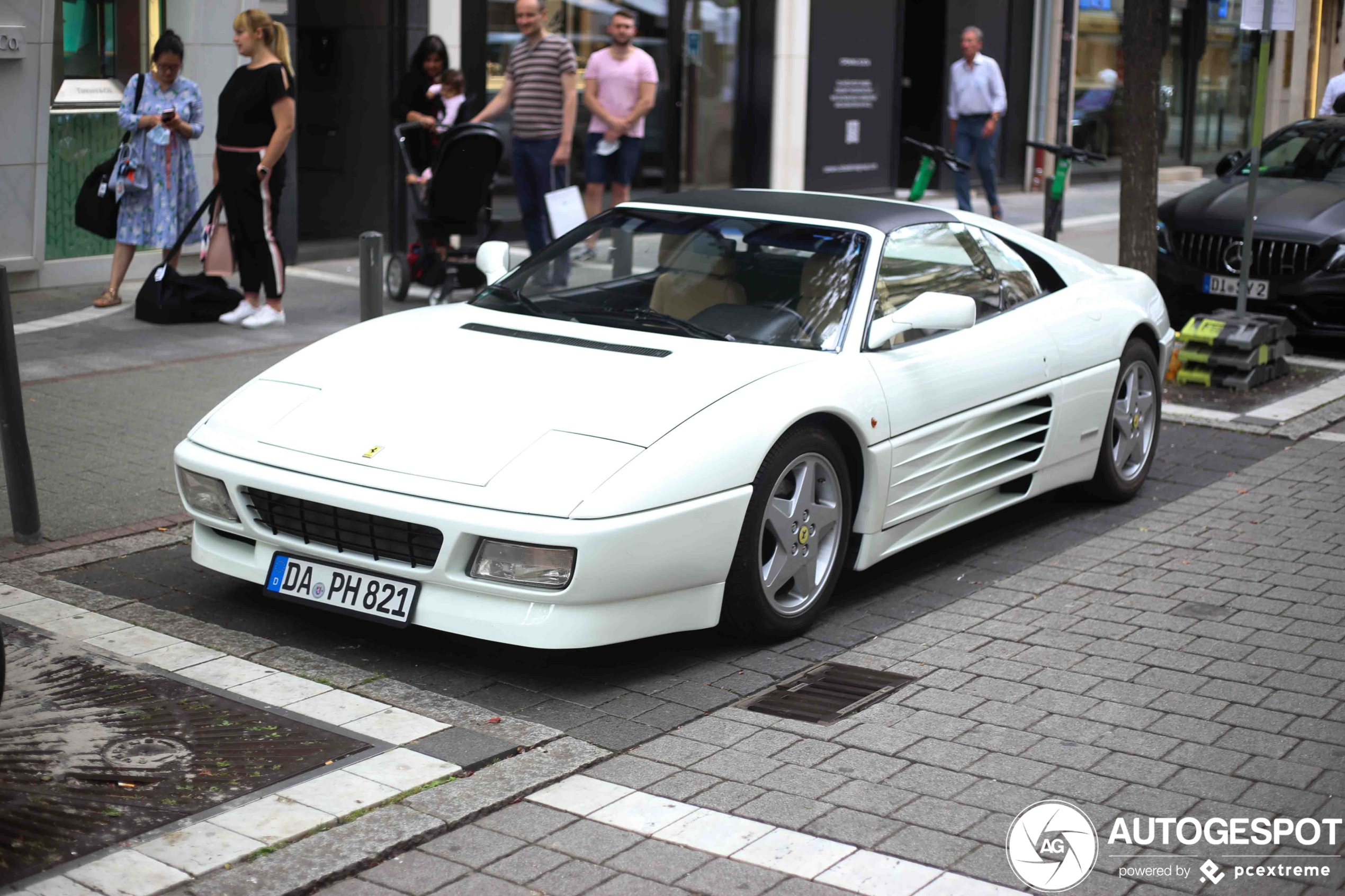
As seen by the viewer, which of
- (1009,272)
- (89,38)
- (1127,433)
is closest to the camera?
(1009,272)

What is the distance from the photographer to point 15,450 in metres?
5.96

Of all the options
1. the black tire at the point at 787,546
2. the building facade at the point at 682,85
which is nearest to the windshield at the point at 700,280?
the black tire at the point at 787,546

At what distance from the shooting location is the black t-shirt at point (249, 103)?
10070mm

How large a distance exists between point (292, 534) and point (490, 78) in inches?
423

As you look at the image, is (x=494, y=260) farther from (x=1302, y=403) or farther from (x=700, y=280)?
(x=1302, y=403)

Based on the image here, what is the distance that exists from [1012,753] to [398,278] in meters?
8.00

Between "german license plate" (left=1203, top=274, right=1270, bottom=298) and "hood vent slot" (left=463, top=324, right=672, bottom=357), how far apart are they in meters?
6.89

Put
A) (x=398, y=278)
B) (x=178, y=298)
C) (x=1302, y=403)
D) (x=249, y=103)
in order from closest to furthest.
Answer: (x=1302, y=403), (x=249, y=103), (x=178, y=298), (x=398, y=278)

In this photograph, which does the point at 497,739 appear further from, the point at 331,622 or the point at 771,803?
the point at 331,622

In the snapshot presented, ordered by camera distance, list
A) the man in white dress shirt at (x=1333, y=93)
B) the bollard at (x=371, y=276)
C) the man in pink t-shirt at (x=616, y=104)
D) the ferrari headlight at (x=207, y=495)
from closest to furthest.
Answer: the ferrari headlight at (x=207, y=495) < the bollard at (x=371, y=276) < the man in pink t-shirt at (x=616, y=104) < the man in white dress shirt at (x=1333, y=93)

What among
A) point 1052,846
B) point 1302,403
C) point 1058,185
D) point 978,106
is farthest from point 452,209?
point 978,106

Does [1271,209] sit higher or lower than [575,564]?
higher

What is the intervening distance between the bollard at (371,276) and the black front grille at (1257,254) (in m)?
6.62

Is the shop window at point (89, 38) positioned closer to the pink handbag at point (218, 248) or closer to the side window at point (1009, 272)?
the pink handbag at point (218, 248)
